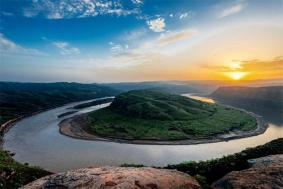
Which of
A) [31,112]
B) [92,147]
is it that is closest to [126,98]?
[31,112]

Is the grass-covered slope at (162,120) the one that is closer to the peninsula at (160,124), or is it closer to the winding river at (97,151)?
the peninsula at (160,124)

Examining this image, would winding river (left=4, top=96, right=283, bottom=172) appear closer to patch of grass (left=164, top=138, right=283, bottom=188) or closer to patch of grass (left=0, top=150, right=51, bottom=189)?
patch of grass (left=0, top=150, right=51, bottom=189)

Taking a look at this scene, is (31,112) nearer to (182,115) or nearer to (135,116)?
(135,116)

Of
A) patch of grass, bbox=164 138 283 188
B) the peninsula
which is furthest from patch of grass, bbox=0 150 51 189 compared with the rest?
the peninsula

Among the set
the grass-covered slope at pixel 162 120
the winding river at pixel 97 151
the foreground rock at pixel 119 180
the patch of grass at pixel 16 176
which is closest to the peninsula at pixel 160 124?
the grass-covered slope at pixel 162 120

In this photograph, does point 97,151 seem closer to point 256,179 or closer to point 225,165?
point 225,165

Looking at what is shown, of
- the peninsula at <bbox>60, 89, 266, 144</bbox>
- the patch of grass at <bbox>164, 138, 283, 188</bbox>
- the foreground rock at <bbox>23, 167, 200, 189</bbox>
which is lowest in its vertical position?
the peninsula at <bbox>60, 89, 266, 144</bbox>
